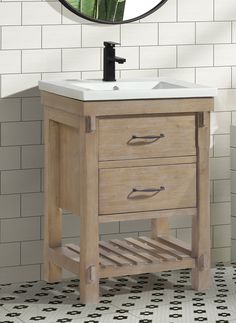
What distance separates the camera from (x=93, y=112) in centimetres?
421

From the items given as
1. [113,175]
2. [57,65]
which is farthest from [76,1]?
[113,175]

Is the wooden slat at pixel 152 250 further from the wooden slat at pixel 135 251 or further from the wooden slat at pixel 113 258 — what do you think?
the wooden slat at pixel 113 258

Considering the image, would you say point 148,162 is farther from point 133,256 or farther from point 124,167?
point 133,256

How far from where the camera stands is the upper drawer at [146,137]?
14.0ft

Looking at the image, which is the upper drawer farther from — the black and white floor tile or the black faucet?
the black and white floor tile

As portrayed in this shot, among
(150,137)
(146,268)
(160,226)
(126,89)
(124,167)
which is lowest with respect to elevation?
(146,268)

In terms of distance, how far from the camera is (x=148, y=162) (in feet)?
14.3

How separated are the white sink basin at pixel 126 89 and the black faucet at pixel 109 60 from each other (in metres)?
0.03

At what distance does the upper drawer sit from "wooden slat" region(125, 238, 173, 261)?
51cm

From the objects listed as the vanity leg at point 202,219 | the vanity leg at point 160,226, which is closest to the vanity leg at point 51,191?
the vanity leg at point 160,226

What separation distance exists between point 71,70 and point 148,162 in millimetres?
761

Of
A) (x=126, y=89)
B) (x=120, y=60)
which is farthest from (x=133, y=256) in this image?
(x=120, y=60)

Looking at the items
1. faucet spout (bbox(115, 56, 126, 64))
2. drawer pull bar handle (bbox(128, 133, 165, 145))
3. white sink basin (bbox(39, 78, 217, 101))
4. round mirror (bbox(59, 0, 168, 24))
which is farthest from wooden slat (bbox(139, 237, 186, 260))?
round mirror (bbox(59, 0, 168, 24))

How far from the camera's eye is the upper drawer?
428 cm
